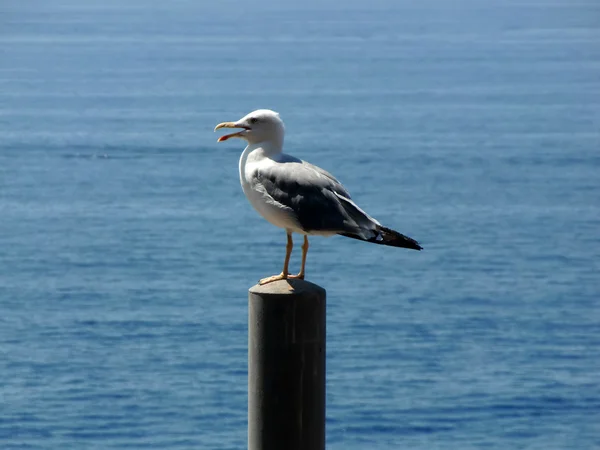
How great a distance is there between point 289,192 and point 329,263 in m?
19.1

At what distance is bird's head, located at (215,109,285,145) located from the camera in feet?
23.8

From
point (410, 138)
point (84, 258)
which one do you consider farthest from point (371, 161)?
point (84, 258)

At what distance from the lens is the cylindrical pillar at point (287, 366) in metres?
5.90

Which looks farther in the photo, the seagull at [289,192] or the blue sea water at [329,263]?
the blue sea water at [329,263]

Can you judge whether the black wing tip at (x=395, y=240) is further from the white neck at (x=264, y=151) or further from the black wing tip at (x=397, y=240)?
the white neck at (x=264, y=151)

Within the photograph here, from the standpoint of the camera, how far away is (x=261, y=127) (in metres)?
7.29

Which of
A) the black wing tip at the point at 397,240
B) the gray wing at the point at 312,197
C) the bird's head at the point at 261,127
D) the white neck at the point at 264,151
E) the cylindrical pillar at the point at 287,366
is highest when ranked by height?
the bird's head at the point at 261,127

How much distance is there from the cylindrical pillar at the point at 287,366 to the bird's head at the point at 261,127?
4.79 feet

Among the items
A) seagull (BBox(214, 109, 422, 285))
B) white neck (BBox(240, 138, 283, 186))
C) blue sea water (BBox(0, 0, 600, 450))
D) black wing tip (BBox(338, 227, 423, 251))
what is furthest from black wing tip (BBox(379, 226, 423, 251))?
blue sea water (BBox(0, 0, 600, 450))

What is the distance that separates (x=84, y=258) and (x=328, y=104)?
21620 mm

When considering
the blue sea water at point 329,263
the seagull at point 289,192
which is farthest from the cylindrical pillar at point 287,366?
the blue sea water at point 329,263

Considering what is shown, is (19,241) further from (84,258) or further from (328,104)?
(328,104)

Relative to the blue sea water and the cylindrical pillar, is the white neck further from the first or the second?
the blue sea water

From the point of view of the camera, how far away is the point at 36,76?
59938mm
